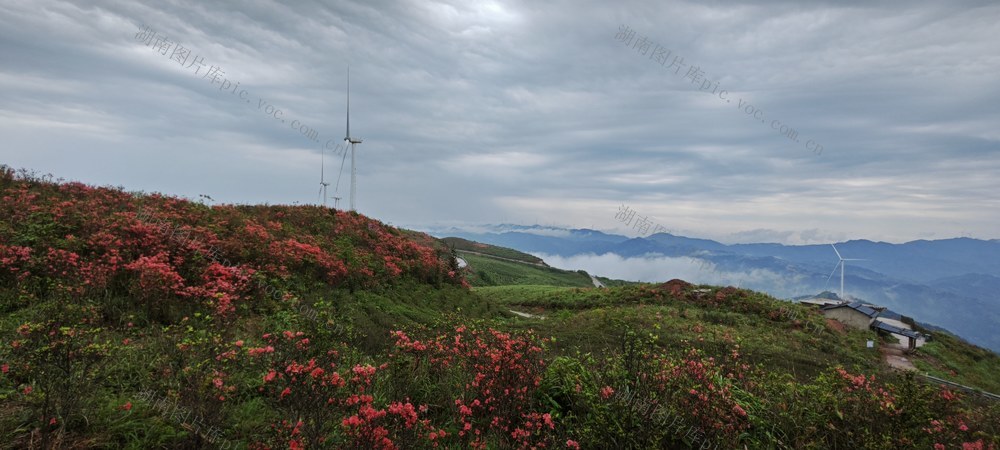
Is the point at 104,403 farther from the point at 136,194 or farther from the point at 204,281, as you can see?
the point at 136,194

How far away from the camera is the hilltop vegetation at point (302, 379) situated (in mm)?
5082

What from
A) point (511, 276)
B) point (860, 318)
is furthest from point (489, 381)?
point (511, 276)

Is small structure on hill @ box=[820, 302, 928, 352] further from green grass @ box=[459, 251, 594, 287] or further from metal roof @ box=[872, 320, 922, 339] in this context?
green grass @ box=[459, 251, 594, 287]

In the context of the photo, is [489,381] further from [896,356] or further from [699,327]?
A: [896,356]

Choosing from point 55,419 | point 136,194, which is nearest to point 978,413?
point 55,419

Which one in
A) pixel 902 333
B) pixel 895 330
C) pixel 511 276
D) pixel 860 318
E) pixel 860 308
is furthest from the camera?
pixel 511 276

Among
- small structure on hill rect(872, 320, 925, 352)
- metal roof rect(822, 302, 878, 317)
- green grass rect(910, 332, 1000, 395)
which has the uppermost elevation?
metal roof rect(822, 302, 878, 317)

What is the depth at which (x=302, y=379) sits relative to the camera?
4.74m

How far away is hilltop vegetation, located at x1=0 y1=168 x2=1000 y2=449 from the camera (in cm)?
508

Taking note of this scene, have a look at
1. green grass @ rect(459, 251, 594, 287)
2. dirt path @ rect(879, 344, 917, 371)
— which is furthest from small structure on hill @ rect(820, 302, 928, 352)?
green grass @ rect(459, 251, 594, 287)

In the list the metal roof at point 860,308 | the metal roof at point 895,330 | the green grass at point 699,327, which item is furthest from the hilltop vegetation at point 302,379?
the metal roof at point 860,308

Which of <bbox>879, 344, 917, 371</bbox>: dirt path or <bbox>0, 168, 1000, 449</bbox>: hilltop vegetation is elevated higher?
<bbox>0, 168, 1000, 449</bbox>: hilltop vegetation

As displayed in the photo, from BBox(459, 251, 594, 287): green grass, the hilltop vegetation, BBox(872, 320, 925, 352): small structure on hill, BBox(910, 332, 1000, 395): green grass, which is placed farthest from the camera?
BBox(459, 251, 594, 287): green grass

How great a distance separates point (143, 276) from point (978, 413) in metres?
16.2
